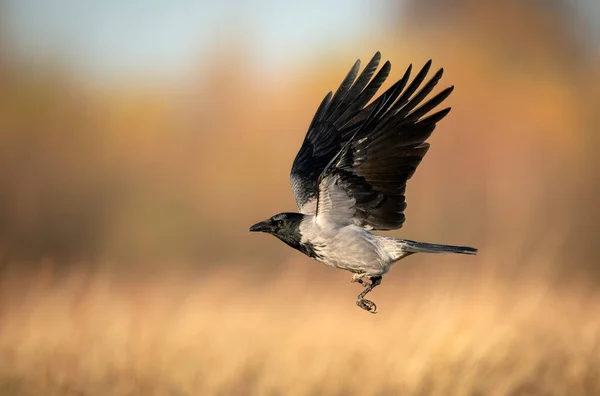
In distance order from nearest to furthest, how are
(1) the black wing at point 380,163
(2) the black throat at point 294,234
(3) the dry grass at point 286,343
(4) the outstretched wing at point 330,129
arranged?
(1) the black wing at point 380,163
(2) the black throat at point 294,234
(4) the outstretched wing at point 330,129
(3) the dry grass at point 286,343

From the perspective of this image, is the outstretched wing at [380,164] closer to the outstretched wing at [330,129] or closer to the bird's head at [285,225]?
the bird's head at [285,225]

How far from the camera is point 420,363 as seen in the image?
Answer: 733 centimetres

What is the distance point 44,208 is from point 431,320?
9.68m

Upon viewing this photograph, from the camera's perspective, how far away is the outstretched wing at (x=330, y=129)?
6867 millimetres

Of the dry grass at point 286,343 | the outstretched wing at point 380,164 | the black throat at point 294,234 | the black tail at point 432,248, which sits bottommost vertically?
the dry grass at point 286,343

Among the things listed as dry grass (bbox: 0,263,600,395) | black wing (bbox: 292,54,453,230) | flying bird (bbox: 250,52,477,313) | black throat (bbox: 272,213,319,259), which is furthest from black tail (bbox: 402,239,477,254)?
dry grass (bbox: 0,263,600,395)

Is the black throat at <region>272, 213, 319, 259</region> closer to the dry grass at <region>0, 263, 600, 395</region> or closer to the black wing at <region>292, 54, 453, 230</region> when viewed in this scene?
the black wing at <region>292, 54, 453, 230</region>

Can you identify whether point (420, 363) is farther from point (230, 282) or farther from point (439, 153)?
point (439, 153)

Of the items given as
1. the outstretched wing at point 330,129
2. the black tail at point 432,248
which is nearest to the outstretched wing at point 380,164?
the black tail at point 432,248

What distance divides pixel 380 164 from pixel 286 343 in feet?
7.83

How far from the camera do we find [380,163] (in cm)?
601

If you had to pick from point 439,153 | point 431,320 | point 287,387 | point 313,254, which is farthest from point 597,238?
point 313,254

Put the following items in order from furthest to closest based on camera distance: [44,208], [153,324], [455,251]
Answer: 1. [44,208]
2. [153,324]
3. [455,251]

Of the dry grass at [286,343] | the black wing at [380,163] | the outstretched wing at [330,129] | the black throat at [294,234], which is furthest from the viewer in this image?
the dry grass at [286,343]
